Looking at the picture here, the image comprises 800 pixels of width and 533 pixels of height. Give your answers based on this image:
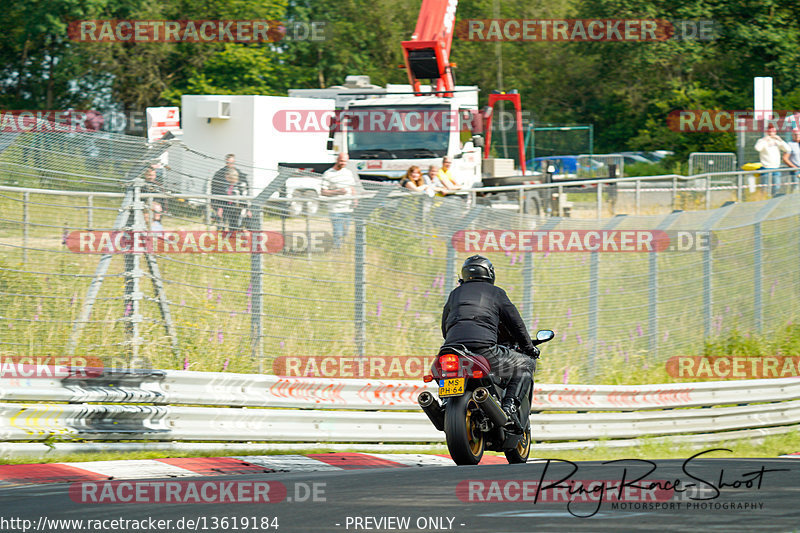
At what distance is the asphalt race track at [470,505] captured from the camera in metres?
5.20

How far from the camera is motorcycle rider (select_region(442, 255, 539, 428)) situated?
8.65 meters

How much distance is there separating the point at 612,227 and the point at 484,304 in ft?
15.8

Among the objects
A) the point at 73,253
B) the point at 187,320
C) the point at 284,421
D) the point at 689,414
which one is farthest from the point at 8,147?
the point at 689,414

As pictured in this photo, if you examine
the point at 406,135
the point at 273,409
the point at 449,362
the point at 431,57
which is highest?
the point at 431,57

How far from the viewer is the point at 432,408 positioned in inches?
336

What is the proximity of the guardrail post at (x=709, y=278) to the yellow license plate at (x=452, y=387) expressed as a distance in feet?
24.0

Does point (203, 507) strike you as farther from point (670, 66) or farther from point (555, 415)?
point (670, 66)

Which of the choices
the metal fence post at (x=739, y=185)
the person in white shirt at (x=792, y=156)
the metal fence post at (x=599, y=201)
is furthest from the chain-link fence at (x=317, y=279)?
the person in white shirt at (x=792, y=156)

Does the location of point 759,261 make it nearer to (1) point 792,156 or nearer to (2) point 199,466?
(1) point 792,156

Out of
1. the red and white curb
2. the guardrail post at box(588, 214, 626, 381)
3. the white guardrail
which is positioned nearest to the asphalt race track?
the red and white curb

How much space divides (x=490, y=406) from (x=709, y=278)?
7378 millimetres

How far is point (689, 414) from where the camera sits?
505 inches

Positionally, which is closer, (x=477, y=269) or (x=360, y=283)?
(x=477, y=269)

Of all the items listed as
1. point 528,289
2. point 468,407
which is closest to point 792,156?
point 528,289
